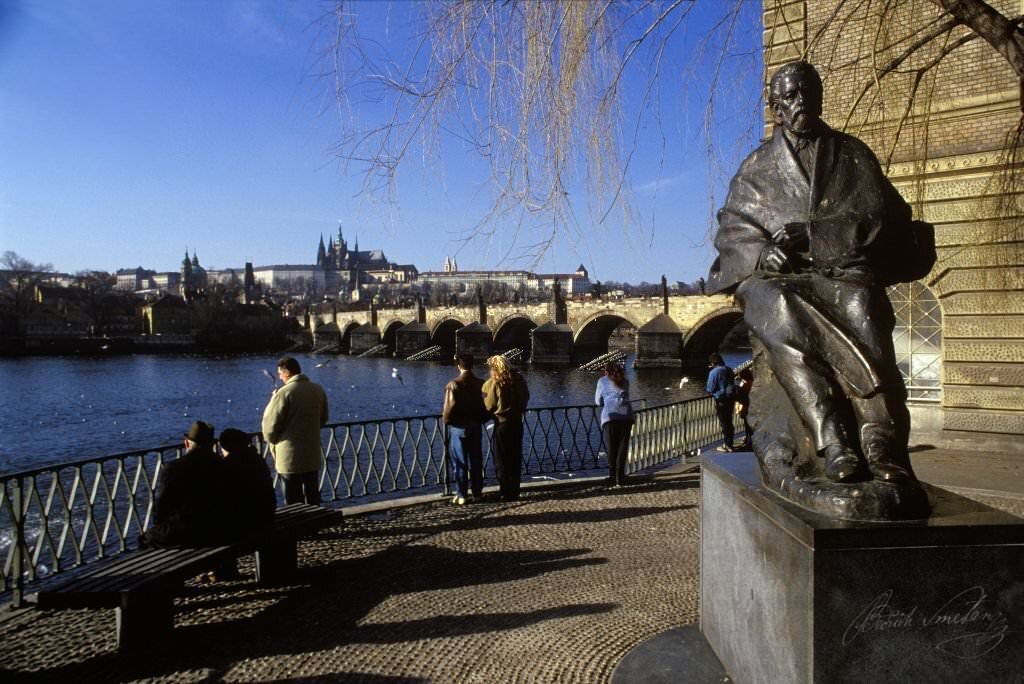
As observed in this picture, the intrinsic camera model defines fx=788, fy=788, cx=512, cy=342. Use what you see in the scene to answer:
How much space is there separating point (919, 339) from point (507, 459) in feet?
25.8

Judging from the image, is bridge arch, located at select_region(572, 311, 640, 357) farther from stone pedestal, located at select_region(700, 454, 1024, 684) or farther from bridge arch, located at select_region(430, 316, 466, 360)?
stone pedestal, located at select_region(700, 454, 1024, 684)

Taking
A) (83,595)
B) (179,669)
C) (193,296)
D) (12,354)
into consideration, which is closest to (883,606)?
(179,669)

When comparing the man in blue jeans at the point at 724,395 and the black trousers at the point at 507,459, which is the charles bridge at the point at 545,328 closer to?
the man in blue jeans at the point at 724,395

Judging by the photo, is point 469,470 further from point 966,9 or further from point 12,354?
point 12,354

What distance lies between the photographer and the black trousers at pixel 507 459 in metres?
8.10

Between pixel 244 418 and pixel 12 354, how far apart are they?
6136 cm

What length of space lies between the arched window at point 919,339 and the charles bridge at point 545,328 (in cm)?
3041

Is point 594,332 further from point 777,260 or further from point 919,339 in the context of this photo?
point 777,260

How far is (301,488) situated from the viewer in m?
6.79

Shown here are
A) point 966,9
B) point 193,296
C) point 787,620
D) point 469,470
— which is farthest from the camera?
point 193,296

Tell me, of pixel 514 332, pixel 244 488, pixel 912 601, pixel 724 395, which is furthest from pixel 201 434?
A: pixel 514 332

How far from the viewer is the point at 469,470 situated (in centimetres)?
843

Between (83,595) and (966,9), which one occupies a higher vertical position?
(966,9)
